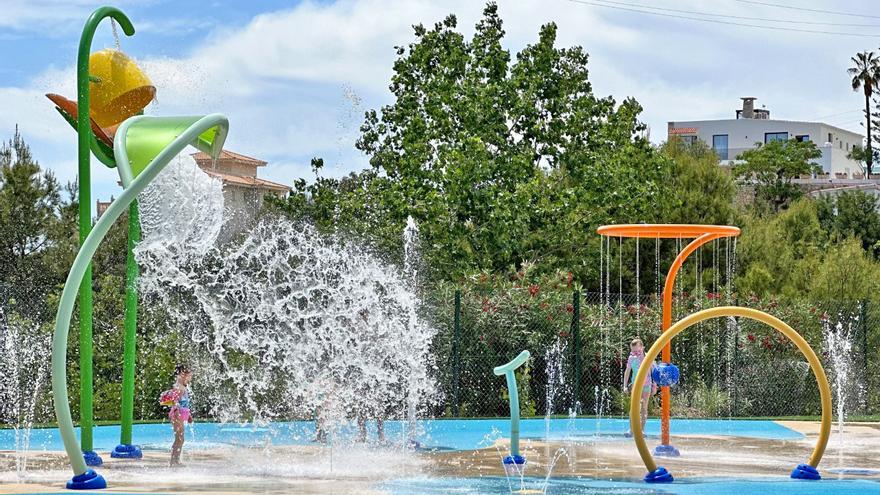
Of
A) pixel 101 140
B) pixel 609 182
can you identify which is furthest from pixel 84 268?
pixel 609 182

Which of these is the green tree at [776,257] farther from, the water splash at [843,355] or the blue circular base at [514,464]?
the blue circular base at [514,464]

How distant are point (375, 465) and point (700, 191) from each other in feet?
66.7

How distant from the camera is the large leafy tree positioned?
1023 inches

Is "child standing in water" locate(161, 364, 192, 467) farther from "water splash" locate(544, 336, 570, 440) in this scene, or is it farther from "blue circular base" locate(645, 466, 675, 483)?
"water splash" locate(544, 336, 570, 440)

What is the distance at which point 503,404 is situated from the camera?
65.7 ft

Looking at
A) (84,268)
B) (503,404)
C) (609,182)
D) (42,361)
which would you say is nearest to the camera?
(84,268)

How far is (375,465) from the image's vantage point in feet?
40.2

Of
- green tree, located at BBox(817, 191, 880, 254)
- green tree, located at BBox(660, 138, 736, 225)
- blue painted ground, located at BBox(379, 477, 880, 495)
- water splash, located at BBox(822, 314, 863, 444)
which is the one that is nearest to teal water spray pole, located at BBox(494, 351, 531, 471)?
blue painted ground, located at BBox(379, 477, 880, 495)

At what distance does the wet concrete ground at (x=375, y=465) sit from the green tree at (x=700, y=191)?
15565 millimetres

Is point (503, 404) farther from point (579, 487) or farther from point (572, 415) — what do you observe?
point (579, 487)

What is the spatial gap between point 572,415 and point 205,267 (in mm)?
7152

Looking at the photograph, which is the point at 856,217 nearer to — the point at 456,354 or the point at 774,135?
the point at 456,354

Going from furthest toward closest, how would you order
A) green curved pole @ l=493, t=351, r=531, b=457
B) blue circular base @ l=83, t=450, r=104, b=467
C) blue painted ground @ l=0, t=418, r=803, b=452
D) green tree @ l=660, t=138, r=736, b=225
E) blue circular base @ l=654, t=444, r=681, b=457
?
1. green tree @ l=660, t=138, r=736, b=225
2. blue painted ground @ l=0, t=418, r=803, b=452
3. blue circular base @ l=654, t=444, r=681, b=457
4. blue circular base @ l=83, t=450, r=104, b=467
5. green curved pole @ l=493, t=351, r=531, b=457

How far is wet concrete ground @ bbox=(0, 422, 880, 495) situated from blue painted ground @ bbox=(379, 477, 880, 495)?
0.38m
